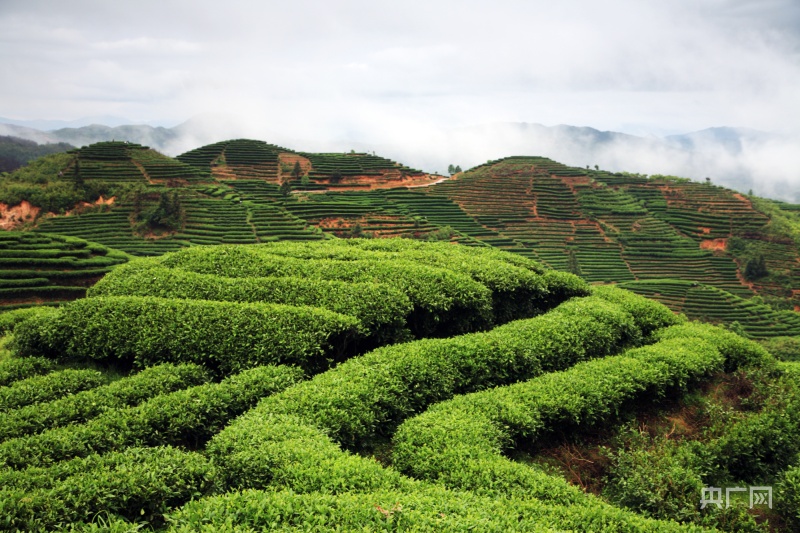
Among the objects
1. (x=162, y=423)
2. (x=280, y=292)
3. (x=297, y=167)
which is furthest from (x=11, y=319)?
(x=297, y=167)

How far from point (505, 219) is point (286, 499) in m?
71.0

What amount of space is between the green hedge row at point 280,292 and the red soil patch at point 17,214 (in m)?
48.1

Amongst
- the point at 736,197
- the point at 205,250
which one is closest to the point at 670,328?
the point at 205,250

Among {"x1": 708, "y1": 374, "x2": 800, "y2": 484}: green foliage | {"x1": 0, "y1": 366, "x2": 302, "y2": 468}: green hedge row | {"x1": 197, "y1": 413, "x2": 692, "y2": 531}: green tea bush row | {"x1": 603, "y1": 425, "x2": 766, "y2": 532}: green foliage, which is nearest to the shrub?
{"x1": 0, "y1": 366, "x2": 302, "y2": 468}: green hedge row

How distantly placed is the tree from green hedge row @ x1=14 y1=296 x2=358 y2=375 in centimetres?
6778

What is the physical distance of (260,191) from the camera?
69250 millimetres

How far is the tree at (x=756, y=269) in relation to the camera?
61375 millimetres

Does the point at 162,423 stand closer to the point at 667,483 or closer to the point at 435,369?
the point at 435,369

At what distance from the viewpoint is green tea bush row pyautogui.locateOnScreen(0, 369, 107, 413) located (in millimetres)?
8617

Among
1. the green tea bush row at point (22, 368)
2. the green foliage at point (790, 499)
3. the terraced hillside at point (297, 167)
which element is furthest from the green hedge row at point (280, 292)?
the terraced hillside at point (297, 167)

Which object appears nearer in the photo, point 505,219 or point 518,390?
point 518,390

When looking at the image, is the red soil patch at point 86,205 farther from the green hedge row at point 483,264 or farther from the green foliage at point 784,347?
the green foliage at point 784,347

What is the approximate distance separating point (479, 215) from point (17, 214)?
2224 inches

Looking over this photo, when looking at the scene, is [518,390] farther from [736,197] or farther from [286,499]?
[736,197]
